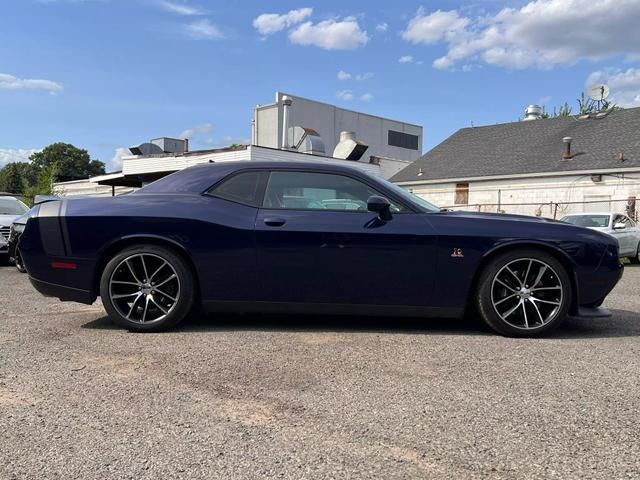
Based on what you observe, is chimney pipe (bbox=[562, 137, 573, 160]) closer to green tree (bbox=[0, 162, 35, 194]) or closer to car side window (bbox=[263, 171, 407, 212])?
car side window (bbox=[263, 171, 407, 212])

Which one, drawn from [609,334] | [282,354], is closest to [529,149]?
[609,334]

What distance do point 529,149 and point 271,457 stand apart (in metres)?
25.3

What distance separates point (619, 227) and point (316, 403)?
12.9m

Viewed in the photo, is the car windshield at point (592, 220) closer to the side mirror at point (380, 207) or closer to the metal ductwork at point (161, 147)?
the side mirror at point (380, 207)

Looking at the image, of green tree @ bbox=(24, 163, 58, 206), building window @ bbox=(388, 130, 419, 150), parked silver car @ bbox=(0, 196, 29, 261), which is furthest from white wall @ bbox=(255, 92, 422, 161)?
parked silver car @ bbox=(0, 196, 29, 261)

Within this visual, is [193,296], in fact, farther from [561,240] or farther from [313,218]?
[561,240]

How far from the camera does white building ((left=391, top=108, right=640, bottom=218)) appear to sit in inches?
829

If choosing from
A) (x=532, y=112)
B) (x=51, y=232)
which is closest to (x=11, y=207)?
(x=51, y=232)

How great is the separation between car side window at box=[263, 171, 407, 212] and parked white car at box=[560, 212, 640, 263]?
10403 millimetres

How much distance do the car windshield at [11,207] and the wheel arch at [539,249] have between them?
10.6 meters

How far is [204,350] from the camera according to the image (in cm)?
397

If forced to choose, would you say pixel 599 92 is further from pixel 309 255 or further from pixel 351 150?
pixel 309 255

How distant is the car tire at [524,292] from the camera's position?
4.37 metres

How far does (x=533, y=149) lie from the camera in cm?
2480
